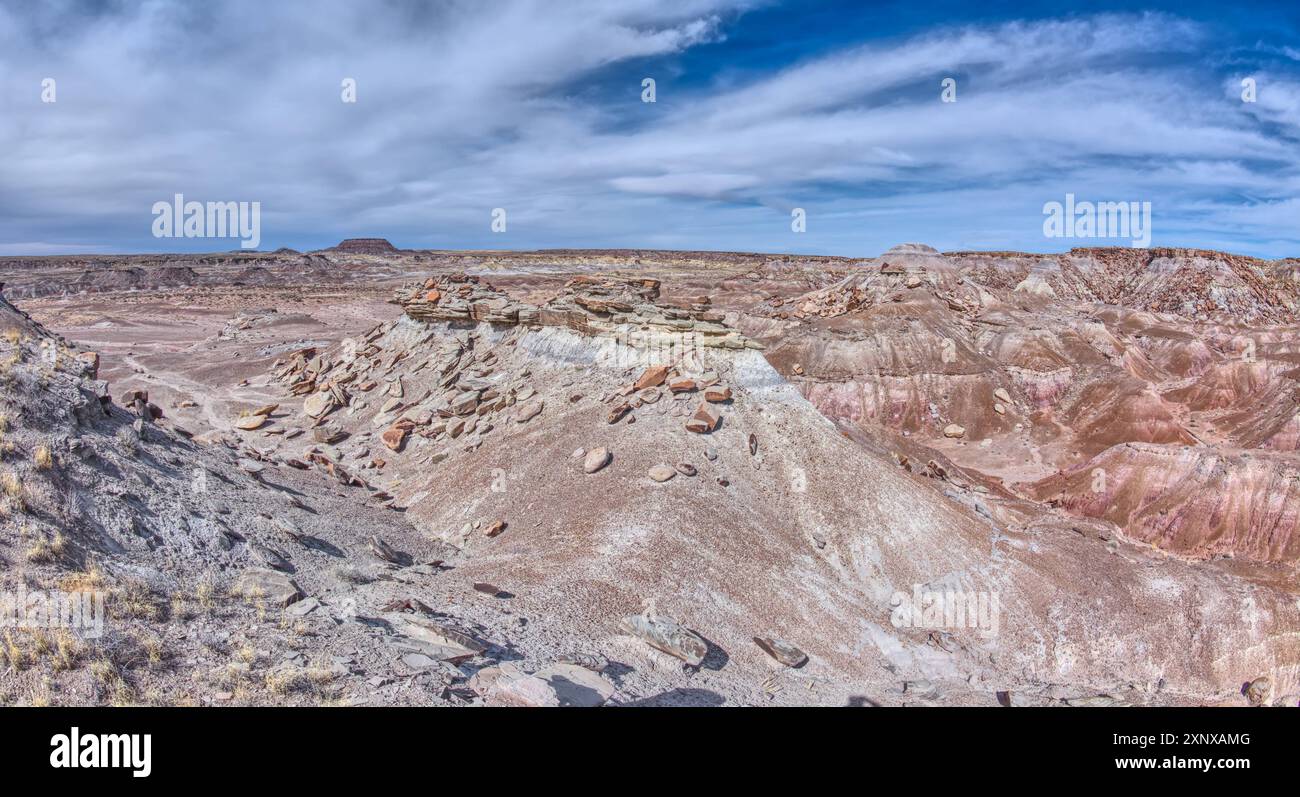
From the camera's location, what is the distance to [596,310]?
67.6ft

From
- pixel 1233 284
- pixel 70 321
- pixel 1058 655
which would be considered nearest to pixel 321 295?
pixel 70 321

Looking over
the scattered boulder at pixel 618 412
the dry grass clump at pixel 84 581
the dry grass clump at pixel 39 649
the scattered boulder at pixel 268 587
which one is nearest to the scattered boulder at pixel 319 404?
the scattered boulder at pixel 618 412

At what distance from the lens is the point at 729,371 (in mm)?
17391

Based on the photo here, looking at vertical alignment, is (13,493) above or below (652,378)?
below

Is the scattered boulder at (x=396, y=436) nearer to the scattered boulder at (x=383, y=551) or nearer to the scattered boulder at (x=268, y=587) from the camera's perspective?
the scattered boulder at (x=383, y=551)

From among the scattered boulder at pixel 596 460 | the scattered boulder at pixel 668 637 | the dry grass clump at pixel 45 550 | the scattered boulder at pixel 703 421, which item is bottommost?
the scattered boulder at pixel 668 637

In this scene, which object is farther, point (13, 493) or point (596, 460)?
point (596, 460)

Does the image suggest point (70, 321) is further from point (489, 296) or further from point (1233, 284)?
point (1233, 284)

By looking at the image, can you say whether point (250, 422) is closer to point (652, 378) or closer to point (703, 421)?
point (652, 378)

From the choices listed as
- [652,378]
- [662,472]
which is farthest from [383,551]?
[652,378]

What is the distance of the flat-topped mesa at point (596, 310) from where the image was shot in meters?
18.7

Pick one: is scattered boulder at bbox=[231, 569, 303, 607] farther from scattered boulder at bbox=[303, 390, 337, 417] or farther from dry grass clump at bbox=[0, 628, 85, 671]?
scattered boulder at bbox=[303, 390, 337, 417]

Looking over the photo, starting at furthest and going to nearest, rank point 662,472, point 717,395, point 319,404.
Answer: point 319,404 < point 717,395 < point 662,472
